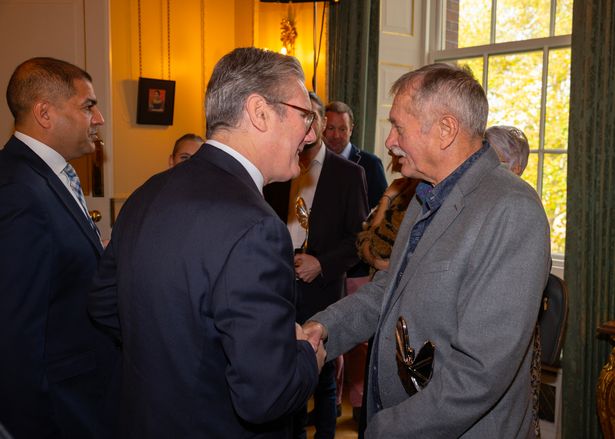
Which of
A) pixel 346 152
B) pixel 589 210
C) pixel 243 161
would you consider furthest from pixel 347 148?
pixel 243 161

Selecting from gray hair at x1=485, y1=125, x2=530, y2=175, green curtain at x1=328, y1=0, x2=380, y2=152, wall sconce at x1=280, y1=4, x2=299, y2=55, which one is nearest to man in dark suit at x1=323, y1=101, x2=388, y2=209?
green curtain at x1=328, y1=0, x2=380, y2=152

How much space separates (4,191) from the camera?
1865 mm

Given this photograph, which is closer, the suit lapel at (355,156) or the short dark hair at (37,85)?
the short dark hair at (37,85)

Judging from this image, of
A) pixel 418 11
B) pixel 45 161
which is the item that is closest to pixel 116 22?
pixel 418 11

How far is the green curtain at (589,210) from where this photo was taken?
325 cm

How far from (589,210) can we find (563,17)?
1.44 meters

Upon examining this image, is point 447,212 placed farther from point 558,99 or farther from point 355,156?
point 558,99

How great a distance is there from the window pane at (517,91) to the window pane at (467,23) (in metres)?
0.23

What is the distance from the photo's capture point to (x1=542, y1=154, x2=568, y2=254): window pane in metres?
3.96

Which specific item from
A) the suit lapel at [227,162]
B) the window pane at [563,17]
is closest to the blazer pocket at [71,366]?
the suit lapel at [227,162]

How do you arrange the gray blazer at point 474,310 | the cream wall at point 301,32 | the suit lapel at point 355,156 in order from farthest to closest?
1. the cream wall at point 301,32
2. the suit lapel at point 355,156
3. the gray blazer at point 474,310

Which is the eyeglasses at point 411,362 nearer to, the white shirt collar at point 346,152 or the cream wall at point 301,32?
the white shirt collar at point 346,152

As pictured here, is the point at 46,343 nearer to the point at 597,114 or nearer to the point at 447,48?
the point at 597,114

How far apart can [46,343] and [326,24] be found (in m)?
3.72
